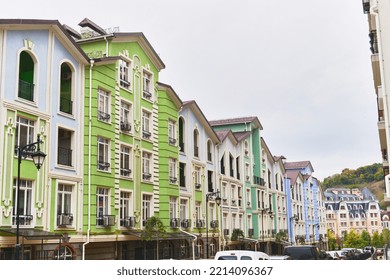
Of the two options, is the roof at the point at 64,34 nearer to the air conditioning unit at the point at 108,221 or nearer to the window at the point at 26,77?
the window at the point at 26,77

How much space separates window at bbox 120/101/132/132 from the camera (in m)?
4.87

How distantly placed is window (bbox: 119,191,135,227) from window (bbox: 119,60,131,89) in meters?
1.04

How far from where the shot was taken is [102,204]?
15.5 feet

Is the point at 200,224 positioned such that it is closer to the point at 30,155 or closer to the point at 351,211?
the point at 351,211

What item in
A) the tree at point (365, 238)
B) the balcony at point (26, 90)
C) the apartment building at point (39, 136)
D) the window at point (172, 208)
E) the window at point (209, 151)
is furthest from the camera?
the window at point (209, 151)

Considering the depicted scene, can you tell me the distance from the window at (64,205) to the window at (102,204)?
0.26 m

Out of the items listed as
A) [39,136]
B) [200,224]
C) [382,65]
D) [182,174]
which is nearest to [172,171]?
[182,174]

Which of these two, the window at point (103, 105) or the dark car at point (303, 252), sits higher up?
the window at point (103, 105)

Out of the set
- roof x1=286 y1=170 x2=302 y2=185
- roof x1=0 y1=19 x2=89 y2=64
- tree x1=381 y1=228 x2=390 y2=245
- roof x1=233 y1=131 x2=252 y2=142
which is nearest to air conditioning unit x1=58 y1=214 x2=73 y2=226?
roof x1=0 y1=19 x2=89 y2=64

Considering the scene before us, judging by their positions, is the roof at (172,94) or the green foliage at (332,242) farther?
the roof at (172,94)

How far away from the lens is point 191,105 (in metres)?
4.84

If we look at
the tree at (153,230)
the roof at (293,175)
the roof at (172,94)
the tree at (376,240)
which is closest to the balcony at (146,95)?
the roof at (172,94)

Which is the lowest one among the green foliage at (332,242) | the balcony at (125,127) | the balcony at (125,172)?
the green foliage at (332,242)

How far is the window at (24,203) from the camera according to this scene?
4.32m
